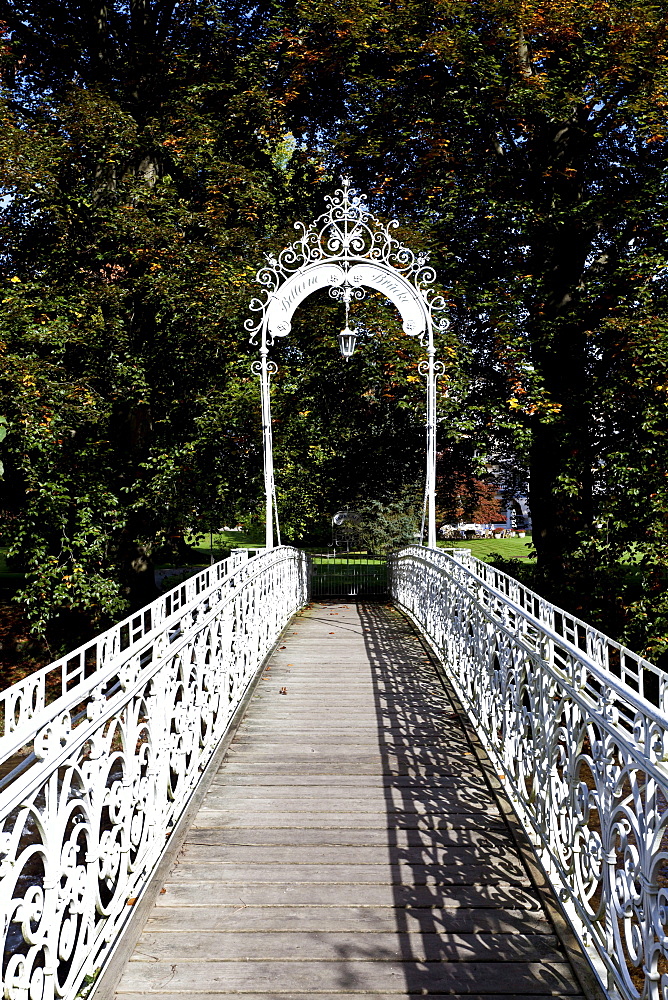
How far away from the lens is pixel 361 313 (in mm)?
14289

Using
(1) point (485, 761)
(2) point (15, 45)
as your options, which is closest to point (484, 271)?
(2) point (15, 45)

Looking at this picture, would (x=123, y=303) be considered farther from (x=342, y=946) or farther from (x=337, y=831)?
(x=342, y=946)

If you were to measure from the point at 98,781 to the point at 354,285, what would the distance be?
909 centimetres

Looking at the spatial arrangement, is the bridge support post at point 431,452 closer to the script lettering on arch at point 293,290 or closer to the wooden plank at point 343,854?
the script lettering on arch at point 293,290

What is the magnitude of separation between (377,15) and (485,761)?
46.3 feet

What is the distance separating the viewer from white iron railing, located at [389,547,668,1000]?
2729 mm

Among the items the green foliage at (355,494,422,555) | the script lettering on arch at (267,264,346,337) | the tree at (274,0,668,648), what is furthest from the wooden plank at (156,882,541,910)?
the green foliage at (355,494,422,555)

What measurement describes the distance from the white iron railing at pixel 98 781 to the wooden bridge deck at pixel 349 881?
0.26m

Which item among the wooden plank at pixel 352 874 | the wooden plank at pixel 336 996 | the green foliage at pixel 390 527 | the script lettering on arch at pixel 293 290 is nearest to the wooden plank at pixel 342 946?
the wooden plank at pixel 336 996

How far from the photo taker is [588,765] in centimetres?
415

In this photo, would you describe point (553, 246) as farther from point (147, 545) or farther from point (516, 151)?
point (147, 545)

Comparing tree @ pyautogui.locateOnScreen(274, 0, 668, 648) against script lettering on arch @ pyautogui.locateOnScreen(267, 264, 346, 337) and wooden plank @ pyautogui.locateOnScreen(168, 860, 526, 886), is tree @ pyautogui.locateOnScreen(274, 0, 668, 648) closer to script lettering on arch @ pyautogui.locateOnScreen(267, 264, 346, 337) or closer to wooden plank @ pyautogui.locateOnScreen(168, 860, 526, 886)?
script lettering on arch @ pyautogui.locateOnScreen(267, 264, 346, 337)

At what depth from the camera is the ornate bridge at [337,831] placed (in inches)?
114

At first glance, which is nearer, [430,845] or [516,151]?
[430,845]
